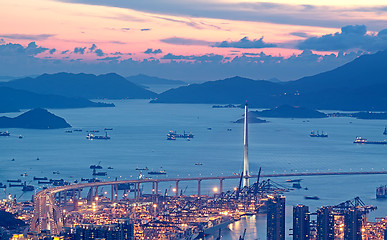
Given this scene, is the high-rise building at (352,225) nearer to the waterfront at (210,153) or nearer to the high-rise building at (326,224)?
the high-rise building at (326,224)

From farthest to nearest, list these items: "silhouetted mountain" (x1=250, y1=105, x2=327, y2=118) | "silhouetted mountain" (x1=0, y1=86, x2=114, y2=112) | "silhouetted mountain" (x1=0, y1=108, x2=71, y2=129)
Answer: "silhouetted mountain" (x1=0, y1=86, x2=114, y2=112)
"silhouetted mountain" (x1=250, y1=105, x2=327, y2=118)
"silhouetted mountain" (x1=0, y1=108, x2=71, y2=129)

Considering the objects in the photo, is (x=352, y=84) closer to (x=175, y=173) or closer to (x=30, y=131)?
(x=30, y=131)

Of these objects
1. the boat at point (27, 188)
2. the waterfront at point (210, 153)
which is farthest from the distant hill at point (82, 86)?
the boat at point (27, 188)

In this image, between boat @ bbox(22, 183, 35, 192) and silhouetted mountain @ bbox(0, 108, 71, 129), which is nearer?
boat @ bbox(22, 183, 35, 192)

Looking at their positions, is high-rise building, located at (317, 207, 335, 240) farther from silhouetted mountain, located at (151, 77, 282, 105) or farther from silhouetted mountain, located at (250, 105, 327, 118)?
silhouetted mountain, located at (151, 77, 282, 105)

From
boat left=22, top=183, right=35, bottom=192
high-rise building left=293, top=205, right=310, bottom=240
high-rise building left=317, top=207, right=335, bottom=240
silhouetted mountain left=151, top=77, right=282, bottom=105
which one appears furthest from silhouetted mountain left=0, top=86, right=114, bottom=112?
high-rise building left=317, top=207, right=335, bottom=240

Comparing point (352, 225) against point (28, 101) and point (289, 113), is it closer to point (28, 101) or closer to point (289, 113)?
point (289, 113)
